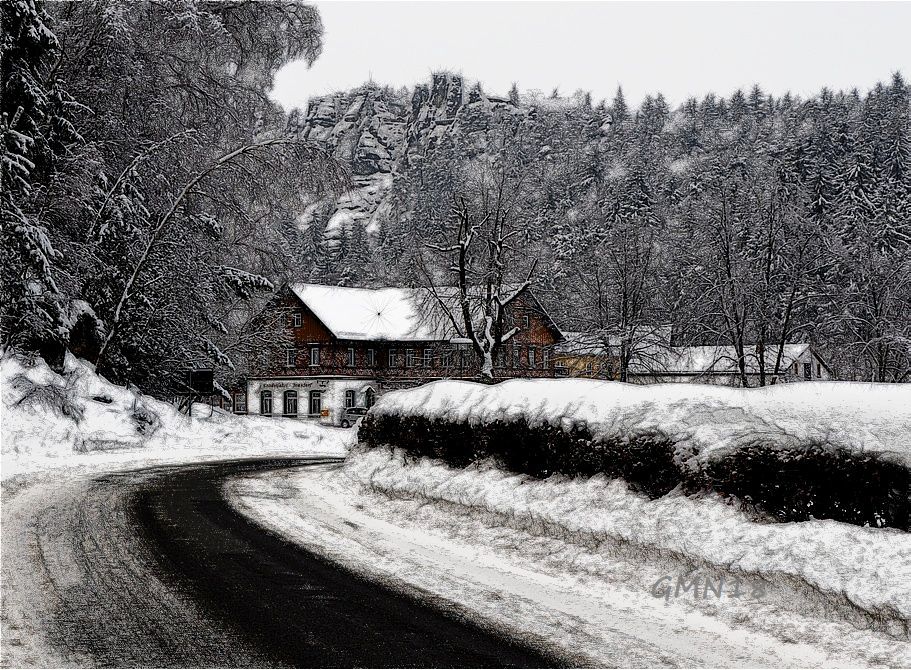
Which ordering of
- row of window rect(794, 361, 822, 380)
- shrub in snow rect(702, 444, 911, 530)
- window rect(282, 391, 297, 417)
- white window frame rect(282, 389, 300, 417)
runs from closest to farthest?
shrub in snow rect(702, 444, 911, 530) < row of window rect(794, 361, 822, 380) < white window frame rect(282, 389, 300, 417) < window rect(282, 391, 297, 417)

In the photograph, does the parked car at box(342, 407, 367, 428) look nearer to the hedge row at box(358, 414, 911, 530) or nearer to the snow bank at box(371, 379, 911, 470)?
the hedge row at box(358, 414, 911, 530)

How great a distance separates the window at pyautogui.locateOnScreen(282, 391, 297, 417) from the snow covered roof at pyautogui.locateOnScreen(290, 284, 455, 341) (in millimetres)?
6347

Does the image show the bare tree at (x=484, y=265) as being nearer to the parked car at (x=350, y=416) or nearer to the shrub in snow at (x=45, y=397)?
the shrub in snow at (x=45, y=397)

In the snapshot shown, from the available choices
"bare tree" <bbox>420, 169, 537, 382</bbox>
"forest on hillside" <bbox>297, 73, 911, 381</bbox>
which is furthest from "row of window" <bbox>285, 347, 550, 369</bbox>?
"bare tree" <bbox>420, 169, 537, 382</bbox>

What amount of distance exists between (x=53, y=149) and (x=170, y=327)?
6.66 metres

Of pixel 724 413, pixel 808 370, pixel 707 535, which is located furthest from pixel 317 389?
pixel 707 535

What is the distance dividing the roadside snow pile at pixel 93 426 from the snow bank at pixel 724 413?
34.8 feet

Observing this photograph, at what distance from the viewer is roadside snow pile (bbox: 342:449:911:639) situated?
586 cm

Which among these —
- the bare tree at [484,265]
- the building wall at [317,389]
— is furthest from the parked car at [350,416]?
the bare tree at [484,265]

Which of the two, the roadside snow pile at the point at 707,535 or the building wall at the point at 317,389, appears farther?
the building wall at the point at 317,389

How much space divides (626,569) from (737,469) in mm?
1377

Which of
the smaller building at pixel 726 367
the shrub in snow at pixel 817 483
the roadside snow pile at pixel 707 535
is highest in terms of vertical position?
the smaller building at pixel 726 367

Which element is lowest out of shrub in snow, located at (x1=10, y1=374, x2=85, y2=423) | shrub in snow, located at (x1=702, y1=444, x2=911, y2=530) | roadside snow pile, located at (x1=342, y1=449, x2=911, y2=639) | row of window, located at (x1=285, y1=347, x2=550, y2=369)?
roadside snow pile, located at (x1=342, y1=449, x2=911, y2=639)

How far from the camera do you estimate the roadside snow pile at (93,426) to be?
19031 mm
